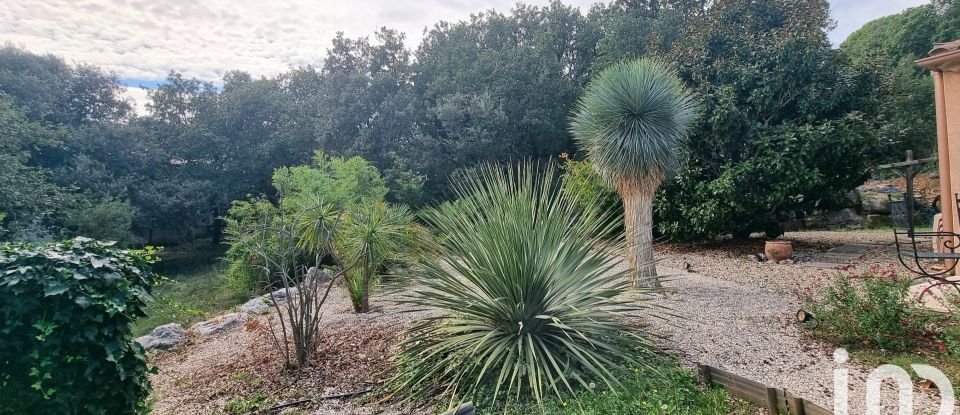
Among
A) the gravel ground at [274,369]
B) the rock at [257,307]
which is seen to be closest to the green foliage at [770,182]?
the gravel ground at [274,369]

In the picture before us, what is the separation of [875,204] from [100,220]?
75.1ft

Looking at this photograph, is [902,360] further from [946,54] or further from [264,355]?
[264,355]

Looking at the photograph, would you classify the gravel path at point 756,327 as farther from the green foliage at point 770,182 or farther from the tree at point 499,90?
the tree at point 499,90

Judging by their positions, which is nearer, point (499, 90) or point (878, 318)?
point (878, 318)

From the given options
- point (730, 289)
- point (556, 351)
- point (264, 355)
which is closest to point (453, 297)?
point (556, 351)

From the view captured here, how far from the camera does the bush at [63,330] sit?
2.20m

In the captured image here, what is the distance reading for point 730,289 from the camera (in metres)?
6.32

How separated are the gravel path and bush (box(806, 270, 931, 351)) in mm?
256

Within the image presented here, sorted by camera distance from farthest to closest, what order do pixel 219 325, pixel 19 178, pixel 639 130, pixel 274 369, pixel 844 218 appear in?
1. pixel 844 218
2. pixel 19 178
3. pixel 219 325
4. pixel 639 130
5. pixel 274 369

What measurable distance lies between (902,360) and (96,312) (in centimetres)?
531

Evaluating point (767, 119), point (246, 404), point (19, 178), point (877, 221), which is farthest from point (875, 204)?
point (19, 178)

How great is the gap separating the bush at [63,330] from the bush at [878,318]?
17.2ft

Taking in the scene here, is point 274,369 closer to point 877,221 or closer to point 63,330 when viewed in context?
point 63,330

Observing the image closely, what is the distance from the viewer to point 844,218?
42.7 feet
